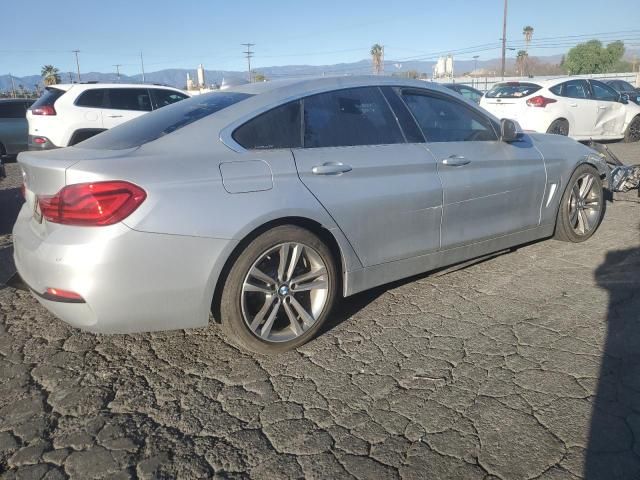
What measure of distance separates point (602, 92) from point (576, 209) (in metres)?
9.07

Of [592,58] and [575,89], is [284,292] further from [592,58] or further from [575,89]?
[592,58]

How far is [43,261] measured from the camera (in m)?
2.68

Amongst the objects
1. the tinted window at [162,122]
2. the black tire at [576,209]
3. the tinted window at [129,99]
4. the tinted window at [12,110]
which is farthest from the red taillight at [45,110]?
the black tire at [576,209]

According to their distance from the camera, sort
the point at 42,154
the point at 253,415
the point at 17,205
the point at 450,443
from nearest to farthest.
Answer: the point at 450,443
the point at 253,415
the point at 42,154
the point at 17,205

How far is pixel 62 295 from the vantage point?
2.65m

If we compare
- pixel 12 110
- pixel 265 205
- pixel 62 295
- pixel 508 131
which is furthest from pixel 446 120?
pixel 12 110

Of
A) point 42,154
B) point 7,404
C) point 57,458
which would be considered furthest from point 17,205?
point 57,458

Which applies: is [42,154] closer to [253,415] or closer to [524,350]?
Answer: [253,415]

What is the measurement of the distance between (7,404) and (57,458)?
1.99ft

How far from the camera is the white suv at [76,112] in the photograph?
9.84 m

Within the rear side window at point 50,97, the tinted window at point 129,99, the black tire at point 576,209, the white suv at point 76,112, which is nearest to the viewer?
the black tire at point 576,209

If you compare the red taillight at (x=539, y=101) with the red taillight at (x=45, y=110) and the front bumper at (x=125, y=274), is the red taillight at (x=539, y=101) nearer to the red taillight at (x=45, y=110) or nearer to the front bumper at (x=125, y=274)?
the red taillight at (x=45, y=110)

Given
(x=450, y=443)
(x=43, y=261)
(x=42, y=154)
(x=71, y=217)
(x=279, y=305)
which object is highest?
(x=42, y=154)

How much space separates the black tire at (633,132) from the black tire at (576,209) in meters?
9.34
